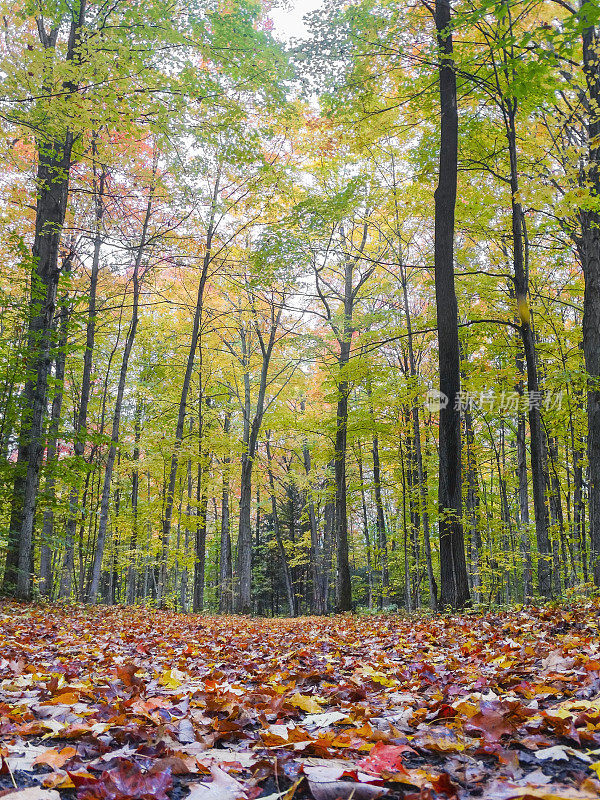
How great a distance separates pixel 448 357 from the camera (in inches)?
299

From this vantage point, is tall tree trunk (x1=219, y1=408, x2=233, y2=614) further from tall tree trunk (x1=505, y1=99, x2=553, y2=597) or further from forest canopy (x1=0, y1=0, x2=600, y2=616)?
tall tree trunk (x1=505, y1=99, x2=553, y2=597)

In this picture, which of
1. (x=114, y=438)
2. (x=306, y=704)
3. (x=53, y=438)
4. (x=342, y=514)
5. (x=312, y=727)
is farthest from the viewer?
(x=342, y=514)

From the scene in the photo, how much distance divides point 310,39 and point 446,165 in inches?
135

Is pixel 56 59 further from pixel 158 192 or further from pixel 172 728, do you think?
pixel 172 728

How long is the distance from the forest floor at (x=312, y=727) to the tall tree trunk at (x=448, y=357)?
339cm

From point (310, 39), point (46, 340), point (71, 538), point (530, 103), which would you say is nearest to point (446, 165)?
point (530, 103)

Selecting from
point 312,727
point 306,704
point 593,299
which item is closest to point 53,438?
point 306,704

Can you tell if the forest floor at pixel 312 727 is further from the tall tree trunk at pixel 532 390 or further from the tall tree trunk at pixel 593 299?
the tall tree trunk at pixel 593 299

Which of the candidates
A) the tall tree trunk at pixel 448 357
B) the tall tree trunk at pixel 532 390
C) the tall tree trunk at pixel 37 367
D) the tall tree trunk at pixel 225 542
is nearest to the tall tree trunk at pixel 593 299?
the tall tree trunk at pixel 532 390

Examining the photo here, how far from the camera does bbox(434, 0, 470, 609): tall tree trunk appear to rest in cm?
716

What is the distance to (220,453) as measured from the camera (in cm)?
1839

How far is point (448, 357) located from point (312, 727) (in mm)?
6296

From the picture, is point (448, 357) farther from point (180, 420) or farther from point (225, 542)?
point (225, 542)

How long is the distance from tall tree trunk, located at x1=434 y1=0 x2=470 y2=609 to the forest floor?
339 cm
